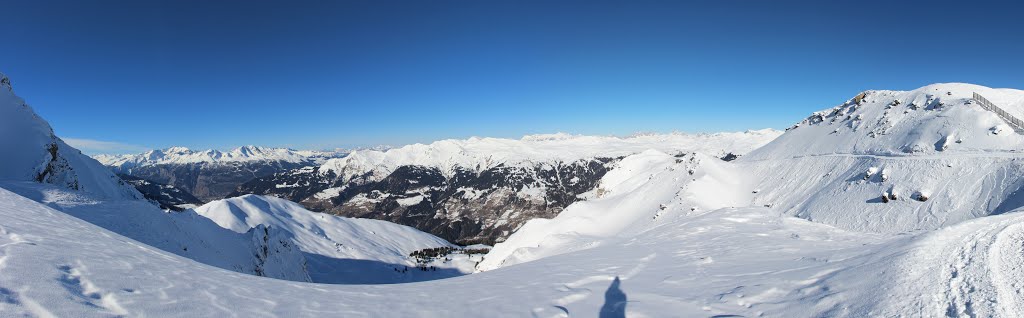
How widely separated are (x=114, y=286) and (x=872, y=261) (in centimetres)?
1742

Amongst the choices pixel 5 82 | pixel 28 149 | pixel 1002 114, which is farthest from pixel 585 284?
pixel 1002 114

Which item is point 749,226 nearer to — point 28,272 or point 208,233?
point 28,272

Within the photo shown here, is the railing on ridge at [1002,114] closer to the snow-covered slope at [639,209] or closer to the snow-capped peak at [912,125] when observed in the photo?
the snow-capped peak at [912,125]

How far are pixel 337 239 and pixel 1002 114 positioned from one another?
6171 inches

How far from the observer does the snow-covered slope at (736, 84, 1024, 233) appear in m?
29.1

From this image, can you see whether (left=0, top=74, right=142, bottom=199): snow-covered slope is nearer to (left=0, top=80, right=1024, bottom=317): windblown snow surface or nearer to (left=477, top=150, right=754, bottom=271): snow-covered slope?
(left=0, top=80, right=1024, bottom=317): windblown snow surface

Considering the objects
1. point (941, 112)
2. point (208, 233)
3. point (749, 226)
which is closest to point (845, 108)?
point (941, 112)

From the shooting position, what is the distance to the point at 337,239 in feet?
480

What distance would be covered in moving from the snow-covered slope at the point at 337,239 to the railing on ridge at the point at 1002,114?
100503 mm

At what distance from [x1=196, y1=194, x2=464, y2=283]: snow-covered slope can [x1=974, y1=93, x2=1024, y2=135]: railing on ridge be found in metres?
101

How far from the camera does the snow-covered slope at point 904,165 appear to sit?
29.1 meters

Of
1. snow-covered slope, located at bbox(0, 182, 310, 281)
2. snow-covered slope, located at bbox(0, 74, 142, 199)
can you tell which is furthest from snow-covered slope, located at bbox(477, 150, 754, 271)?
snow-covered slope, located at bbox(0, 74, 142, 199)

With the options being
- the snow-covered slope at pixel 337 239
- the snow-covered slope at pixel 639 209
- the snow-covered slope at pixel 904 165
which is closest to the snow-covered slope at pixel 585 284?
the snow-covered slope at pixel 904 165

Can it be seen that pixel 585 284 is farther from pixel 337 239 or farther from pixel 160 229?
pixel 337 239
